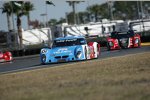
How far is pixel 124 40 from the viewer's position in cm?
3048

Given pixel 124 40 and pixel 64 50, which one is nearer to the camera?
pixel 64 50

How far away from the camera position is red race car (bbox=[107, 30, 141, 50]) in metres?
30.2

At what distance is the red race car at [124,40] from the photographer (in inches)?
1188

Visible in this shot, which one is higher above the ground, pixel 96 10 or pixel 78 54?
pixel 96 10

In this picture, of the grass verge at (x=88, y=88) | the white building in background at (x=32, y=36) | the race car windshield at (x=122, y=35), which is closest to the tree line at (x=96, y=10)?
the white building in background at (x=32, y=36)

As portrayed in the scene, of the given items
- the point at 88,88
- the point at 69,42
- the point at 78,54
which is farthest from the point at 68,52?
the point at 88,88

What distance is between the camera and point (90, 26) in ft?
208

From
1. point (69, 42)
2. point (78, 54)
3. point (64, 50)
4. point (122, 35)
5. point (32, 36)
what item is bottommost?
point (78, 54)

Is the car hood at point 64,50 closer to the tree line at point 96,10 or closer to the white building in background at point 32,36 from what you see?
the tree line at point 96,10

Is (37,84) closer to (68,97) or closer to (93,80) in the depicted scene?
(93,80)

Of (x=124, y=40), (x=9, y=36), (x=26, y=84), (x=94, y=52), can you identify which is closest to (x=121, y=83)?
(x=26, y=84)

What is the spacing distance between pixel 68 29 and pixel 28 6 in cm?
713

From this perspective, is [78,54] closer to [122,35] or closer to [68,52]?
[68,52]

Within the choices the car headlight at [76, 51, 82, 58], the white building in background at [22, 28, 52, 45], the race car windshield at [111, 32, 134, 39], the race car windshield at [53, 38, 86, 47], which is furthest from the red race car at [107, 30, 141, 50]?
the white building in background at [22, 28, 52, 45]
